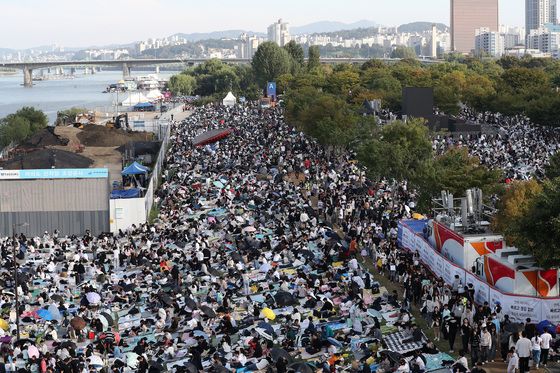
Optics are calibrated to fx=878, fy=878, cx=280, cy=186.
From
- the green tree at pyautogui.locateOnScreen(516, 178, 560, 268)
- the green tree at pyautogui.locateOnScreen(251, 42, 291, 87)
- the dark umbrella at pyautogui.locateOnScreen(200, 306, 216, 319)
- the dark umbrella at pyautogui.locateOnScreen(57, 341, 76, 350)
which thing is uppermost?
the green tree at pyautogui.locateOnScreen(251, 42, 291, 87)

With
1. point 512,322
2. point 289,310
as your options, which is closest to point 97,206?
point 289,310

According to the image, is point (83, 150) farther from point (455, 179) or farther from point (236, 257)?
point (455, 179)

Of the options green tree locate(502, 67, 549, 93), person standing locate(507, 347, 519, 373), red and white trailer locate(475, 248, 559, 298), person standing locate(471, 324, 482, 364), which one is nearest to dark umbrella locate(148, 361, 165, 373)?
person standing locate(471, 324, 482, 364)

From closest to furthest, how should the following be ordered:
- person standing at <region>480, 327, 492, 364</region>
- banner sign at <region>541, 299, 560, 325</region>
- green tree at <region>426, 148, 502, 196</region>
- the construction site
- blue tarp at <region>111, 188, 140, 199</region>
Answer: person standing at <region>480, 327, 492, 364</region>, banner sign at <region>541, 299, 560, 325</region>, green tree at <region>426, 148, 502, 196</region>, blue tarp at <region>111, 188, 140, 199</region>, the construction site

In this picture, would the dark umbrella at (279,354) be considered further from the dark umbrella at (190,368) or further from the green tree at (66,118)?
the green tree at (66,118)

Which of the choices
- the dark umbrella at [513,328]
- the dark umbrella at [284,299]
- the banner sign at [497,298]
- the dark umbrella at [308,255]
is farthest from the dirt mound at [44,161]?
the dark umbrella at [513,328]

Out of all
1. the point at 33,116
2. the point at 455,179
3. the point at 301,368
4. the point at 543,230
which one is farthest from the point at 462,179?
the point at 33,116

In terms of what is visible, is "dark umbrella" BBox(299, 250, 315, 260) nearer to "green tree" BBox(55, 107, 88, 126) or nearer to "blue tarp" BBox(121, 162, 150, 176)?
"blue tarp" BBox(121, 162, 150, 176)

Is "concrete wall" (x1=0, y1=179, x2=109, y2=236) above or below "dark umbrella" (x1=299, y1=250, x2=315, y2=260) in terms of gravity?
above
